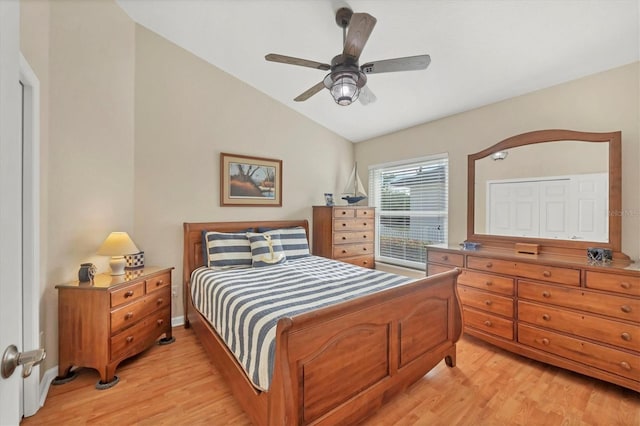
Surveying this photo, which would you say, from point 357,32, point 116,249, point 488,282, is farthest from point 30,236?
point 488,282

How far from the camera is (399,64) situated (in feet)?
6.12

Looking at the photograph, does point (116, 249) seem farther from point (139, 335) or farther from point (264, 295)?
point (264, 295)

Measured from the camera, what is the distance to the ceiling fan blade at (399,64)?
180 cm

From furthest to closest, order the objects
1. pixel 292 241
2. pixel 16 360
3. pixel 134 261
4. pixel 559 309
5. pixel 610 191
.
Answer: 1. pixel 292 241
2. pixel 134 261
3. pixel 610 191
4. pixel 559 309
5. pixel 16 360

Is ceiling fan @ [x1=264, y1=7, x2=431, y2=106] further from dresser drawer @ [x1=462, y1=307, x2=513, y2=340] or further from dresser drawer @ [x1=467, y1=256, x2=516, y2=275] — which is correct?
dresser drawer @ [x1=462, y1=307, x2=513, y2=340]

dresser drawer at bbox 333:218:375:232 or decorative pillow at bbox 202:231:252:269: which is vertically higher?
dresser drawer at bbox 333:218:375:232

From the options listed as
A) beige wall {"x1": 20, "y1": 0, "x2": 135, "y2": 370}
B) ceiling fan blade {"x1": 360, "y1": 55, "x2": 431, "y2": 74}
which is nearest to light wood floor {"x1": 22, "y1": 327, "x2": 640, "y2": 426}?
beige wall {"x1": 20, "y1": 0, "x2": 135, "y2": 370}

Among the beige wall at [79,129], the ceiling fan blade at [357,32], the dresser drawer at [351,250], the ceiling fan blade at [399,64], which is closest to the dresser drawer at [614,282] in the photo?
the ceiling fan blade at [399,64]

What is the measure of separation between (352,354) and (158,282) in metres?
2.01

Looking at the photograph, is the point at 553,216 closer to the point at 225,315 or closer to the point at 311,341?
the point at 311,341

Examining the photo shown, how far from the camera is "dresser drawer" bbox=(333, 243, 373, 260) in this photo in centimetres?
393

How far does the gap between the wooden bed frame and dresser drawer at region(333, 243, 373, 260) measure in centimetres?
182

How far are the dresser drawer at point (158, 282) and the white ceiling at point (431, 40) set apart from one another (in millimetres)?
2465

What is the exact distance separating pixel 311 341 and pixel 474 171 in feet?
9.04
